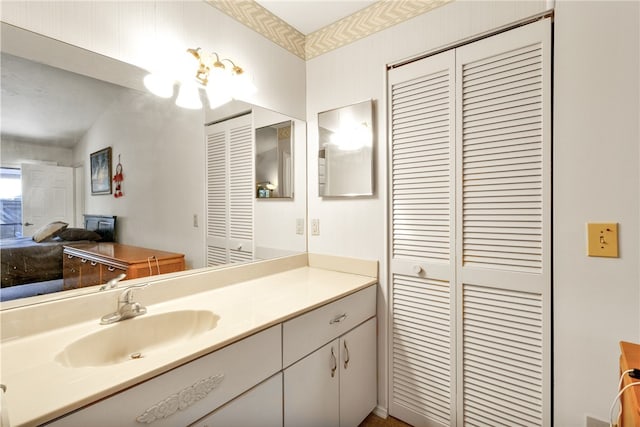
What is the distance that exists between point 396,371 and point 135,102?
192cm

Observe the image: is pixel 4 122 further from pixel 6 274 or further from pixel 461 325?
pixel 461 325

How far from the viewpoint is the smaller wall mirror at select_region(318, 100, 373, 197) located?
179 centimetres

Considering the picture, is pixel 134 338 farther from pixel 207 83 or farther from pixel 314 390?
pixel 207 83

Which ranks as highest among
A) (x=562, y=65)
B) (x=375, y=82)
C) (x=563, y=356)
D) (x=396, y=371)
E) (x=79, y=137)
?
(x=375, y=82)

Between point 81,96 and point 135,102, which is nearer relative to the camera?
point 81,96

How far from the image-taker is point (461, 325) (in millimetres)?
1494

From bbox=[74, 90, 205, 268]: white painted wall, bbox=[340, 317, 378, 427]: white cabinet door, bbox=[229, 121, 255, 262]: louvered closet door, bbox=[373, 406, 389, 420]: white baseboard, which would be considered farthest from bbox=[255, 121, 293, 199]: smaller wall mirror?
bbox=[373, 406, 389, 420]: white baseboard

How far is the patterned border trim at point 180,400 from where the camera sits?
792mm

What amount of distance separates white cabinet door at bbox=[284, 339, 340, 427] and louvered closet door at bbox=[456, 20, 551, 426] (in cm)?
65

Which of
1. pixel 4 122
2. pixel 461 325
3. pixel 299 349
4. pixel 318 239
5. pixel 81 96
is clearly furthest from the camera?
pixel 318 239

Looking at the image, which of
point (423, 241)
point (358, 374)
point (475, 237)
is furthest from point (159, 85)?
point (358, 374)

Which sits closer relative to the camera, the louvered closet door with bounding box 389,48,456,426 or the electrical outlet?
the electrical outlet

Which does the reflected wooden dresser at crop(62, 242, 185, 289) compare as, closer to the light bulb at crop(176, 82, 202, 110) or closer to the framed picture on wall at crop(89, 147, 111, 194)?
the framed picture on wall at crop(89, 147, 111, 194)

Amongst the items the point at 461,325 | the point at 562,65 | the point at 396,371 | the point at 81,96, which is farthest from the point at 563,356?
the point at 81,96
